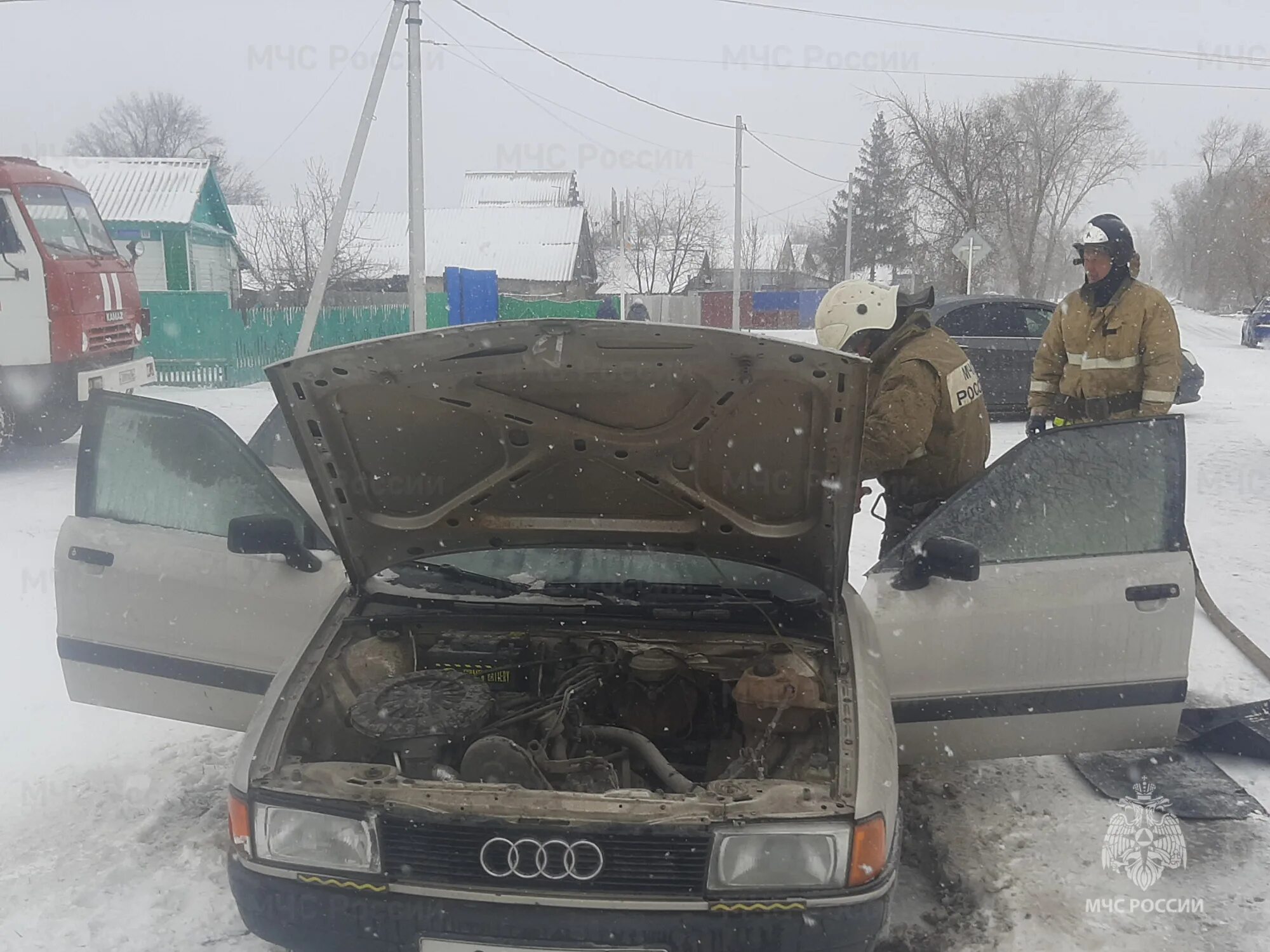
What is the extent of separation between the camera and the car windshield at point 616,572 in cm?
322

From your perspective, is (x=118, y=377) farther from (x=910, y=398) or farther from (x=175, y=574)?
(x=910, y=398)

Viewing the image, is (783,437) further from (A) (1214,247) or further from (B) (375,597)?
(A) (1214,247)

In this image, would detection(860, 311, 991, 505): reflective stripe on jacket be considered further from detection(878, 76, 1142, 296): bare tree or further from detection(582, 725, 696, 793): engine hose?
detection(878, 76, 1142, 296): bare tree

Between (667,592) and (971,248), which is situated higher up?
(971,248)

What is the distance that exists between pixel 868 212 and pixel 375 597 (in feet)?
179

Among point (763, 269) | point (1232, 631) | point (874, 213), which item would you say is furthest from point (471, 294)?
point (763, 269)

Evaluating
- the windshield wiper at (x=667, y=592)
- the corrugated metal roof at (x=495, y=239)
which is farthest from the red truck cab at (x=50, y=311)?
the corrugated metal roof at (x=495, y=239)

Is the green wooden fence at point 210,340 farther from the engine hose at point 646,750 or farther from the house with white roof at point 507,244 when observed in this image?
the house with white roof at point 507,244

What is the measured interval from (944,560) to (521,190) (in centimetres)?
5317

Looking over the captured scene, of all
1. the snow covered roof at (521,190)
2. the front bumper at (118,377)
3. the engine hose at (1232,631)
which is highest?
the snow covered roof at (521,190)

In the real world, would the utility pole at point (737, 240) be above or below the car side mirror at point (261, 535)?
above

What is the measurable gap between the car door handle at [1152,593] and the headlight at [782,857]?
1466 mm

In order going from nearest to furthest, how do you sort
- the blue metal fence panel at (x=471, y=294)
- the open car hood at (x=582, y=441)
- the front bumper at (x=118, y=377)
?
1. the open car hood at (x=582, y=441)
2. the front bumper at (x=118, y=377)
3. the blue metal fence panel at (x=471, y=294)

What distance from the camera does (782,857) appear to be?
2.30m
